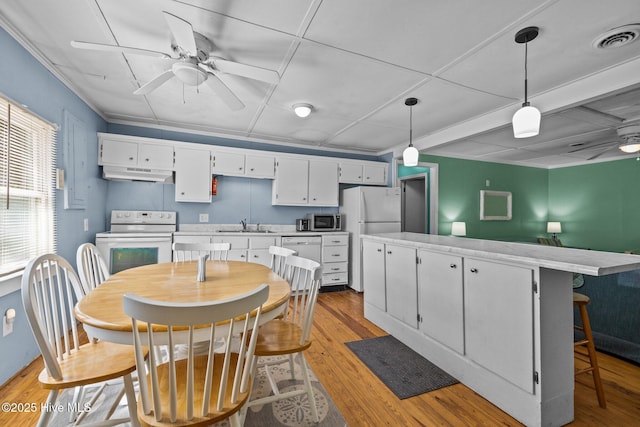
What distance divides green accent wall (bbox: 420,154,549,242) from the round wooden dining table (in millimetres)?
4234

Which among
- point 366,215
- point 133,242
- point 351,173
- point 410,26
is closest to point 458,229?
point 366,215

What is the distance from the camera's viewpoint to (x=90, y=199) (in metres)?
3.24

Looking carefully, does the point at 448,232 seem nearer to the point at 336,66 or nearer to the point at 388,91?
the point at 388,91

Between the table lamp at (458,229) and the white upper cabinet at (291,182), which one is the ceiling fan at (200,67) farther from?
the table lamp at (458,229)

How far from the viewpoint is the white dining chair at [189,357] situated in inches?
35.1

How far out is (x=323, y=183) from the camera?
4.65 meters

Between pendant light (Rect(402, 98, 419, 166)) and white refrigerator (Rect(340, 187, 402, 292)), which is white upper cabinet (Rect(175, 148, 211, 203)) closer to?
white refrigerator (Rect(340, 187, 402, 292))

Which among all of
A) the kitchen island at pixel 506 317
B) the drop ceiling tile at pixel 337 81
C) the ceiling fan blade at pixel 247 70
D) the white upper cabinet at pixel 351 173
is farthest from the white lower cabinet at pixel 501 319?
the white upper cabinet at pixel 351 173

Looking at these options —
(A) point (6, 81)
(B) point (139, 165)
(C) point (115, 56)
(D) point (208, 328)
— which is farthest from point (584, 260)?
(B) point (139, 165)

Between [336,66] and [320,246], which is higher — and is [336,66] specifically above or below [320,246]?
above

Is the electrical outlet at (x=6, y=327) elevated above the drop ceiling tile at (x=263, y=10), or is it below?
below

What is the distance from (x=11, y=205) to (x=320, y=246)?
332 cm

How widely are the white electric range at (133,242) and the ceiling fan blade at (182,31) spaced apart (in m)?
2.48

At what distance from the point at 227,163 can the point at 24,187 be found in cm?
224
